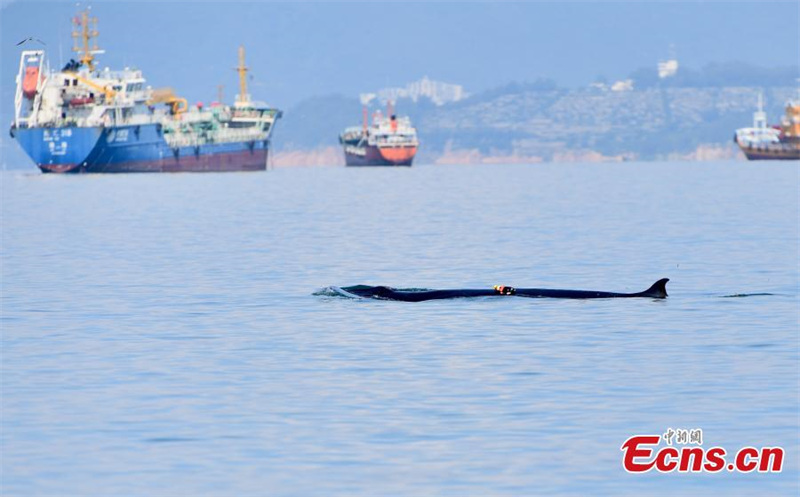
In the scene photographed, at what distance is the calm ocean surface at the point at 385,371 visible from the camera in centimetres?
2273

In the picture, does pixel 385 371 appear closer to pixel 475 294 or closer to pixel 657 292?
pixel 475 294

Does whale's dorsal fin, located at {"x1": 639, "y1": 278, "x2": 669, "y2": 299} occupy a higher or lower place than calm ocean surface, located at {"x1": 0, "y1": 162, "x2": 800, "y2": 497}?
higher

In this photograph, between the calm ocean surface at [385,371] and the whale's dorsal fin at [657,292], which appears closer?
the calm ocean surface at [385,371]

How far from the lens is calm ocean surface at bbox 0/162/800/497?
22.7 meters

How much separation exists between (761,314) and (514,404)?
48.2 ft

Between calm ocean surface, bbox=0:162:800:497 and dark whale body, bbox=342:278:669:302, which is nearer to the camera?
calm ocean surface, bbox=0:162:800:497

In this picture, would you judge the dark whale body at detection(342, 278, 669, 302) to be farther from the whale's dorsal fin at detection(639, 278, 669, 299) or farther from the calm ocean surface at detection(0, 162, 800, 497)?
the calm ocean surface at detection(0, 162, 800, 497)

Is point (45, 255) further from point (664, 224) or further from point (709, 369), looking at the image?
point (709, 369)

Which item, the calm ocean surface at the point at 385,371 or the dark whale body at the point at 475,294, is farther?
the dark whale body at the point at 475,294

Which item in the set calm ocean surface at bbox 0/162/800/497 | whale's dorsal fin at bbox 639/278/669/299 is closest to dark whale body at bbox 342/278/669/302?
whale's dorsal fin at bbox 639/278/669/299

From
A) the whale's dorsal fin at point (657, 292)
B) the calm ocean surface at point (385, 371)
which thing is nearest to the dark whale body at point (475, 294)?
the whale's dorsal fin at point (657, 292)

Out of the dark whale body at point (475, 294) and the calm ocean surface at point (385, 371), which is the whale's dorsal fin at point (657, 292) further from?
the calm ocean surface at point (385, 371)

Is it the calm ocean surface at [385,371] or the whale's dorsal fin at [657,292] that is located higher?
the whale's dorsal fin at [657,292]

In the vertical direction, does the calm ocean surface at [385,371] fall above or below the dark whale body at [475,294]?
below
